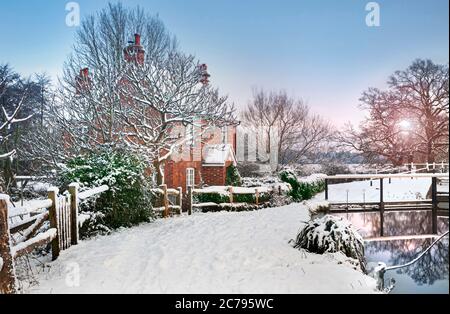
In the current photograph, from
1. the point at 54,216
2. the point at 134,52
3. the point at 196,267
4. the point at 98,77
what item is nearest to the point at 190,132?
the point at 134,52

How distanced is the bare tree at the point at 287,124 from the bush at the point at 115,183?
1909 millimetres

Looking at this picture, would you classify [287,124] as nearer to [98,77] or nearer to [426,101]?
[426,101]

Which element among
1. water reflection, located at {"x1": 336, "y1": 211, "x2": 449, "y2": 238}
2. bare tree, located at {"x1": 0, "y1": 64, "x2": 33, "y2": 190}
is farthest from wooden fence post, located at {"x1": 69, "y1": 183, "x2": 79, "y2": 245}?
water reflection, located at {"x1": 336, "y1": 211, "x2": 449, "y2": 238}

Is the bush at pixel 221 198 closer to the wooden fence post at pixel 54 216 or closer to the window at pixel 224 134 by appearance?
the window at pixel 224 134

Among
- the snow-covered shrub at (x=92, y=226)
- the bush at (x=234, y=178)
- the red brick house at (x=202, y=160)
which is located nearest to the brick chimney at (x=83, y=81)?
the red brick house at (x=202, y=160)

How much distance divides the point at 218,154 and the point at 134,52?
274 centimetres

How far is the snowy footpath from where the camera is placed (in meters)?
→ 1.87

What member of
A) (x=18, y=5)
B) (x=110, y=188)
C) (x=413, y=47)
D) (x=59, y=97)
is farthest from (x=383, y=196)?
(x=59, y=97)

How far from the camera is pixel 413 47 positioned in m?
2.29

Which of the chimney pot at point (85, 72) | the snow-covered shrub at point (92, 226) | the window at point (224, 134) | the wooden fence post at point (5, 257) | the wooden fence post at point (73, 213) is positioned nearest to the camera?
the wooden fence post at point (5, 257)

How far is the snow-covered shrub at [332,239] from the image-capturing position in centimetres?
256

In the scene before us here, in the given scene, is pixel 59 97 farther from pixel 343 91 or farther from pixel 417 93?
pixel 417 93

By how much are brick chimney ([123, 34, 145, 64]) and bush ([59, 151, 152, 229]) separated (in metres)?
1.94

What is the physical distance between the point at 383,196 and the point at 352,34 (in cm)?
248
